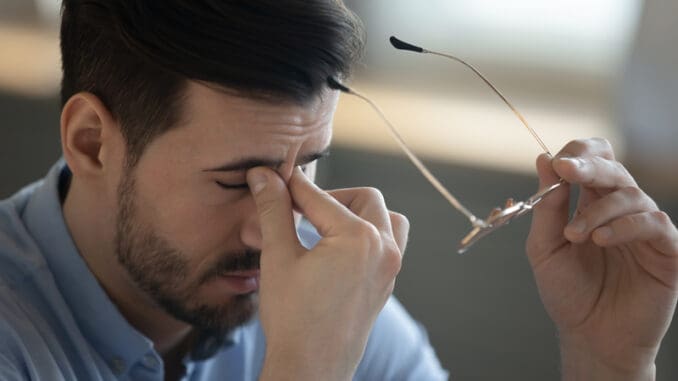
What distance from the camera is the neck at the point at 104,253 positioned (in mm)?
1491

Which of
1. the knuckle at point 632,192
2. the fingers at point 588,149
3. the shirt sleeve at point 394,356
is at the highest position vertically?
the fingers at point 588,149

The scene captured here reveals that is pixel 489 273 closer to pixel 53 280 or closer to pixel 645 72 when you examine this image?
pixel 645 72

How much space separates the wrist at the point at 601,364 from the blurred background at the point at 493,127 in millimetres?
824

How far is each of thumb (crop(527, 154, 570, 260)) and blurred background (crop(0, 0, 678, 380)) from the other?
85cm

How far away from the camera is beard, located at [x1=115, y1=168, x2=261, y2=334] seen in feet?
4.75

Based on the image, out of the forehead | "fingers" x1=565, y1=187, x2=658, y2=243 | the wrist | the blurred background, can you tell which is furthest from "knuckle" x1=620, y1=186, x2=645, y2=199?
the blurred background

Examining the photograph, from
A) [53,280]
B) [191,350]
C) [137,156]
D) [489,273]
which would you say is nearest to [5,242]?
[53,280]

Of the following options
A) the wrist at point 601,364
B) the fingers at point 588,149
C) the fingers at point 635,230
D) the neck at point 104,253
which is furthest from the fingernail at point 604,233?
the neck at point 104,253

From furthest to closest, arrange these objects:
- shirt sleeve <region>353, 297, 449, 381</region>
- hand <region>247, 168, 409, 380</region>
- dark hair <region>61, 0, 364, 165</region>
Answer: shirt sleeve <region>353, 297, 449, 381</region> → dark hair <region>61, 0, 364, 165</region> → hand <region>247, 168, 409, 380</region>

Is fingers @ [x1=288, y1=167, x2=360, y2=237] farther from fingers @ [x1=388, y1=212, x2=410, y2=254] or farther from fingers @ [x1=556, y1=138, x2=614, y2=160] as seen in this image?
fingers @ [x1=556, y1=138, x2=614, y2=160]

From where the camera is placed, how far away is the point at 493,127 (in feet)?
8.10

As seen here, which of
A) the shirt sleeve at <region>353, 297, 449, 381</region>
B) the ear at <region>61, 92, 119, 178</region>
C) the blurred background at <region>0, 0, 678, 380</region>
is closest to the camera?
the ear at <region>61, 92, 119, 178</region>

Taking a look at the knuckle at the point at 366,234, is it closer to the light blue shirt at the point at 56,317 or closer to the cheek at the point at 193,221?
the cheek at the point at 193,221

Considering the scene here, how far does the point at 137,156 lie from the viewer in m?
1.41
